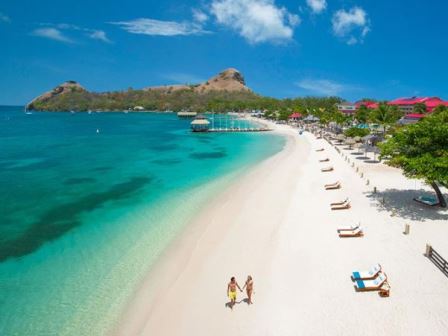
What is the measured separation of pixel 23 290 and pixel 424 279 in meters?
17.2

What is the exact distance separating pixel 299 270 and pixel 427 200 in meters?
12.8

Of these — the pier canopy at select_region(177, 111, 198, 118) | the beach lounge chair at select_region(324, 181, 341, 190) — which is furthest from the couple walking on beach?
the pier canopy at select_region(177, 111, 198, 118)

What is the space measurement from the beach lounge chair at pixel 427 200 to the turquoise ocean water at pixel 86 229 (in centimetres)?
1523

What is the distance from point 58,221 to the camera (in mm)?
21219

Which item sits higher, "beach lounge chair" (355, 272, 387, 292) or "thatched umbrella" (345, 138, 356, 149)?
"thatched umbrella" (345, 138, 356, 149)

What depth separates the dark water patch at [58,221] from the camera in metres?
17.5

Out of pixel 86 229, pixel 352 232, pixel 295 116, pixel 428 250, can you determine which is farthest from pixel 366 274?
pixel 295 116

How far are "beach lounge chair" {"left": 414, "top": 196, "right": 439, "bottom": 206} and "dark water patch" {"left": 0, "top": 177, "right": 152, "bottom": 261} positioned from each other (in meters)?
22.4

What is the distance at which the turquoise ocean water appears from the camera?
1238 centimetres

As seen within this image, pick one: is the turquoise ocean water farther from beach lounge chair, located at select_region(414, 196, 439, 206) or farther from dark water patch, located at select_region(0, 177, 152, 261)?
beach lounge chair, located at select_region(414, 196, 439, 206)

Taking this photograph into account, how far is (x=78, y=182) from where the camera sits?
105ft

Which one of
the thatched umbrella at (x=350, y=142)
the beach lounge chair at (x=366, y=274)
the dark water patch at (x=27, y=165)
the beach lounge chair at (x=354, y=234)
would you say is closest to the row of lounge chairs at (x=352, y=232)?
the beach lounge chair at (x=354, y=234)

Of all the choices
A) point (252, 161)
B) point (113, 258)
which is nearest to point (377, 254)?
point (113, 258)

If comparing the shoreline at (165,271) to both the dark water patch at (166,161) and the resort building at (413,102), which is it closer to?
the dark water patch at (166,161)
